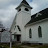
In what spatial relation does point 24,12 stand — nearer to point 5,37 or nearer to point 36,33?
point 36,33

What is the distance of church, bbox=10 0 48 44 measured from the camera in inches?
729

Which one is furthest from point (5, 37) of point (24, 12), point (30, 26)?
point (24, 12)

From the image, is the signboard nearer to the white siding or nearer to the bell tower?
the white siding

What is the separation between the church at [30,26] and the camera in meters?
18.5

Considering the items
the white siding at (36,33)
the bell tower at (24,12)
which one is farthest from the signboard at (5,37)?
the bell tower at (24,12)

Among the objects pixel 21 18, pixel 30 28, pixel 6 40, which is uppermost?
pixel 21 18

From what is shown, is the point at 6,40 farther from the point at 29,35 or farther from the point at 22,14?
the point at 22,14

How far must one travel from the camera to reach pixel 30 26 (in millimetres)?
22609

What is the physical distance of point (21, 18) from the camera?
2505 centimetres

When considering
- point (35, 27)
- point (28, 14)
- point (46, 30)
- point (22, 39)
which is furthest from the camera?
point (28, 14)

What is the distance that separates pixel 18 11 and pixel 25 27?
5.68m

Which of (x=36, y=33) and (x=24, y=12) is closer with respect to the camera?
(x=36, y=33)

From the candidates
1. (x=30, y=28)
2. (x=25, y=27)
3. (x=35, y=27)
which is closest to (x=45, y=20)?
(x=35, y=27)

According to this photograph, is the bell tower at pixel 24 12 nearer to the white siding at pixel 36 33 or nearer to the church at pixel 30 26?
A: the church at pixel 30 26
